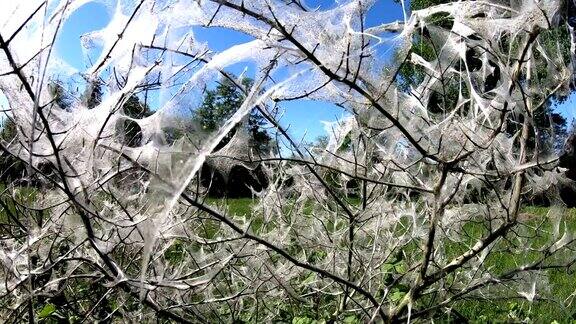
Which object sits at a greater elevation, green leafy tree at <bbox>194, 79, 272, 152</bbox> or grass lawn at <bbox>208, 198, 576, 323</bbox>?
grass lawn at <bbox>208, 198, 576, 323</bbox>

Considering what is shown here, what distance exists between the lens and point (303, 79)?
52.8 inches

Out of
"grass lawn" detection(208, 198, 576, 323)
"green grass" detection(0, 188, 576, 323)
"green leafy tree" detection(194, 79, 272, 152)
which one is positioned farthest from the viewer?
"grass lawn" detection(208, 198, 576, 323)

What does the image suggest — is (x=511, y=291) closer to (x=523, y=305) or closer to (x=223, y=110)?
(x=523, y=305)

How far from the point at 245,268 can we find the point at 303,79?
1144mm

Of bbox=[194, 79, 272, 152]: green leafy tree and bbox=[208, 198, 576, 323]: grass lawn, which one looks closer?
bbox=[194, 79, 272, 152]: green leafy tree

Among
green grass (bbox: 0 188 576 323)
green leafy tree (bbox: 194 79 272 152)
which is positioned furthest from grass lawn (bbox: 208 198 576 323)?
green leafy tree (bbox: 194 79 272 152)

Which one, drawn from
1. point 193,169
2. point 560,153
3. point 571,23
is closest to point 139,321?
point 193,169

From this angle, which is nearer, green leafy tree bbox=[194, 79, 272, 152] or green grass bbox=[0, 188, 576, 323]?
green leafy tree bbox=[194, 79, 272, 152]

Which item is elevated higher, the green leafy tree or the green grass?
the green grass

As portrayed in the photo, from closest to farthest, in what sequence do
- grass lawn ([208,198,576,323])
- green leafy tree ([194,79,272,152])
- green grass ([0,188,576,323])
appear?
green leafy tree ([194,79,272,152]) < green grass ([0,188,576,323]) < grass lawn ([208,198,576,323])

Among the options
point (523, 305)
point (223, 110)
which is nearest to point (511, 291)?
point (523, 305)

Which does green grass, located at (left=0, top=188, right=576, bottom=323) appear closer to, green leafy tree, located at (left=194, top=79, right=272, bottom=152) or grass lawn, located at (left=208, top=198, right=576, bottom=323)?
grass lawn, located at (left=208, top=198, right=576, bottom=323)

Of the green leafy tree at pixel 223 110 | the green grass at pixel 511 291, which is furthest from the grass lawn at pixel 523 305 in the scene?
the green leafy tree at pixel 223 110

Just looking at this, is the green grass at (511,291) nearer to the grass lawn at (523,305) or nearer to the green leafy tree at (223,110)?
the grass lawn at (523,305)
